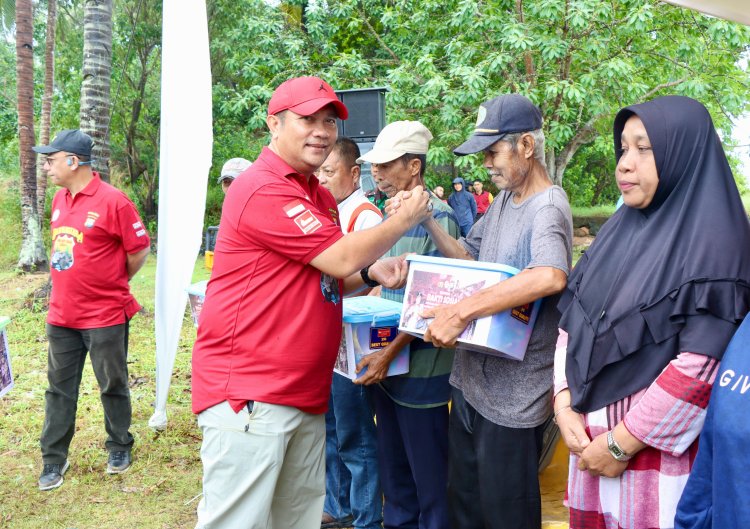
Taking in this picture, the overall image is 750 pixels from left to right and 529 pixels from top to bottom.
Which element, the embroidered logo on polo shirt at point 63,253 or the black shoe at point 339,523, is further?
the embroidered logo on polo shirt at point 63,253

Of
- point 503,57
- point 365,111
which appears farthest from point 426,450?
point 503,57

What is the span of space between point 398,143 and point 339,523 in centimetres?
219

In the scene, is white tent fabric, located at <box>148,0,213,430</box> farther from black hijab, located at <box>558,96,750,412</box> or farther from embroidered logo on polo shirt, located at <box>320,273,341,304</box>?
black hijab, located at <box>558,96,750,412</box>

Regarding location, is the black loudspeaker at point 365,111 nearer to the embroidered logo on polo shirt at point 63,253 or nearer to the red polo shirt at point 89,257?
the red polo shirt at point 89,257

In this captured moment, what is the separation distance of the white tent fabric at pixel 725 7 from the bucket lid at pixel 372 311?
1.69 metres

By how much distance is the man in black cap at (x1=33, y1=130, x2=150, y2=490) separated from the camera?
4.59 metres

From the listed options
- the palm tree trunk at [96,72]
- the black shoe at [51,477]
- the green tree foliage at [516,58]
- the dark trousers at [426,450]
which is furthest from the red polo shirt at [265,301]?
the green tree foliage at [516,58]

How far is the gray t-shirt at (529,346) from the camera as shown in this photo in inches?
99.5

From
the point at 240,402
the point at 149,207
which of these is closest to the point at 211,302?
the point at 240,402

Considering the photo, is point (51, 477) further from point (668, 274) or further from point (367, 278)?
point (668, 274)

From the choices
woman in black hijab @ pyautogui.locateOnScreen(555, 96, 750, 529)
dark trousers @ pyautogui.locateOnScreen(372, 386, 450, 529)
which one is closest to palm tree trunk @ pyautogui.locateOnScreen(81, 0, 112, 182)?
dark trousers @ pyautogui.locateOnScreen(372, 386, 450, 529)

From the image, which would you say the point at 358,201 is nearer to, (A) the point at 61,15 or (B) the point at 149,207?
(B) the point at 149,207

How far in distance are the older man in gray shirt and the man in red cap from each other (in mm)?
381

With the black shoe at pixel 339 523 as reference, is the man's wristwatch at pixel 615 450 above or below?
above
